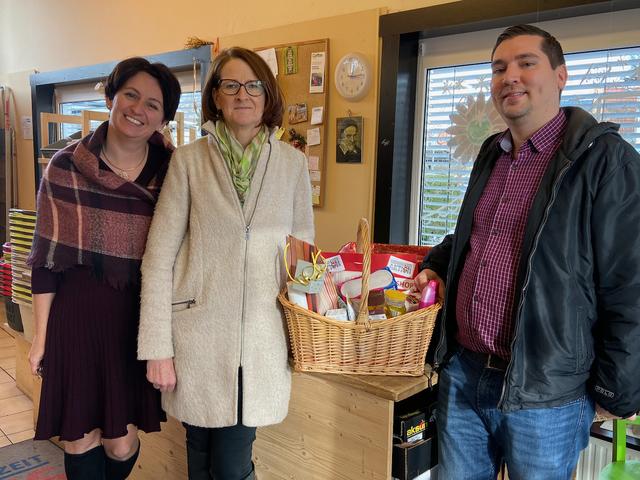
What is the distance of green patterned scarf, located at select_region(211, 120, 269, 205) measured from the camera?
129cm

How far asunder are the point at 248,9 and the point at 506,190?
2.04m

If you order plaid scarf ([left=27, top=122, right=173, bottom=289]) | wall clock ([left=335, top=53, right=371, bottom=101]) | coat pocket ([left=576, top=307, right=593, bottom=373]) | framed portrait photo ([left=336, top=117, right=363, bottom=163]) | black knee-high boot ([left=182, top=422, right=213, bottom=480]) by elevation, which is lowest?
black knee-high boot ([left=182, top=422, right=213, bottom=480])

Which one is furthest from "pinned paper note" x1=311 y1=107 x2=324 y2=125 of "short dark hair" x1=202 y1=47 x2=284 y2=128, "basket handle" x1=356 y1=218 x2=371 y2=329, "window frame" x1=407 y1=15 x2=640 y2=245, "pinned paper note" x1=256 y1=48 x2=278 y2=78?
"basket handle" x1=356 y1=218 x2=371 y2=329

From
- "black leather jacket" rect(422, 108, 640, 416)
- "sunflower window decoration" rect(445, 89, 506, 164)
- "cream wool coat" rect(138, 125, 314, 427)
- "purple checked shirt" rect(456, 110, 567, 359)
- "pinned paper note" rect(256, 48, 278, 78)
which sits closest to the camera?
"black leather jacket" rect(422, 108, 640, 416)

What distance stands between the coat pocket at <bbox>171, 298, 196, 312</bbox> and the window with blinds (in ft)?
4.35

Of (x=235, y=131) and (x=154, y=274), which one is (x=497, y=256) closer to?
(x=235, y=131)

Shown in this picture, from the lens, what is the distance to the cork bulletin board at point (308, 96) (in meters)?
2.44

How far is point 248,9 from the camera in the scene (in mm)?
2760

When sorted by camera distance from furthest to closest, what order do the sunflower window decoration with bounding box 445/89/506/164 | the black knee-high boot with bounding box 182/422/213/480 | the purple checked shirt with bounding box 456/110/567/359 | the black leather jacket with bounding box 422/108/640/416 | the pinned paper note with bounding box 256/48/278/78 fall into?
the pinned paper note with bounding box 256/48/278/78
the sunflower window decoration with bounding box 445/89/506/164
the black knee-high boot with bounding box 182/422/213/480
the purple checked shirt with bounding box 456/110/567/359
the black leather jacket with bounding box 422/108/640/416

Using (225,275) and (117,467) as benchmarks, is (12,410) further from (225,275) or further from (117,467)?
(225,275)

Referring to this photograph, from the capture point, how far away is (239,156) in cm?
130

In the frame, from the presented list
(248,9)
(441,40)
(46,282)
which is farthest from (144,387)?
(248,9)

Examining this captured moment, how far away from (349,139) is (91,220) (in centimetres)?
125

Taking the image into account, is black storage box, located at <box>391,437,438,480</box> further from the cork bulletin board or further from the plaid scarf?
the cork bulletin board
